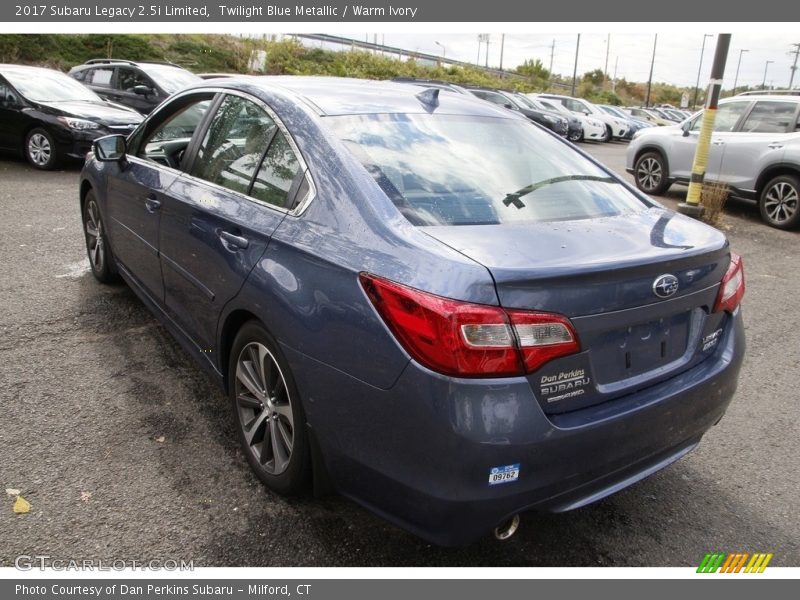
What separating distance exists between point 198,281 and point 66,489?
104 cm

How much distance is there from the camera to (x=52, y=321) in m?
4.47

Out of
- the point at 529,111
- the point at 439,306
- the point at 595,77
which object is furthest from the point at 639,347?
the point at 595,77

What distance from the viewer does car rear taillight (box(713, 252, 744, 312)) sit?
2580 millimetres

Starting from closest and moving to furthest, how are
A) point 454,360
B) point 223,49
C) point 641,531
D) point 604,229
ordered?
point 454,360 < point 604,229 < point 641,531 < point 223,49

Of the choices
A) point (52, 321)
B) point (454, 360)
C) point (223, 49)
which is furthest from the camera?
point (223, 49)

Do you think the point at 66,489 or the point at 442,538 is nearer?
the point at 442,538

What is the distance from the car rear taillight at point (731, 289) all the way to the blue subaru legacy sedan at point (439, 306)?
13 millimetres

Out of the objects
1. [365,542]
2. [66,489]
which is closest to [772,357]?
[365,542]

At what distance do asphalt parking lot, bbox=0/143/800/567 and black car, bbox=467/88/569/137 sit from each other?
17.4 metres

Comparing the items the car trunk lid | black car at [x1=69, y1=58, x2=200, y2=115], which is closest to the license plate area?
the car trunk lid

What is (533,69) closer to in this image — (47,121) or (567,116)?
(567,116)

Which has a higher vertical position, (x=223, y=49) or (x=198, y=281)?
(x=223, y=49)
